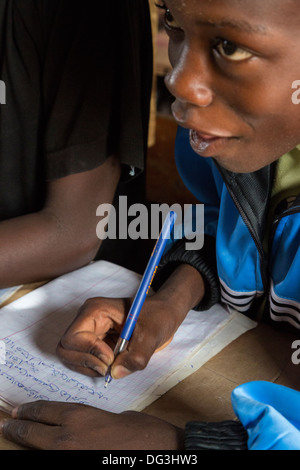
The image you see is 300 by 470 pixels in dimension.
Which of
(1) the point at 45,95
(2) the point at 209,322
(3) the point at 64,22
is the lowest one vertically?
(2) the point at 209,322

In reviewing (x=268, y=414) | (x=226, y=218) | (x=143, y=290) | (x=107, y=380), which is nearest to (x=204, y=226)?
(x=226, y=218)

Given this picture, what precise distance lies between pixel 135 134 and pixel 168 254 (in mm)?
211

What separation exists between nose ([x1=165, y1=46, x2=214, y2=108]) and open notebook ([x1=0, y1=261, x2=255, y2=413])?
13.2 inches

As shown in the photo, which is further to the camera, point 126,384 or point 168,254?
point 168,254

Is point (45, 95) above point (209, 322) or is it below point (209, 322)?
Result: above

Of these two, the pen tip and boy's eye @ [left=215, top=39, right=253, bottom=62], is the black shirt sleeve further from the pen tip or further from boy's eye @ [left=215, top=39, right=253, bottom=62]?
boy's eye @ [left=215, top=39, right=253, bottom=62]

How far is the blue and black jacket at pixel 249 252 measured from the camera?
0.81m

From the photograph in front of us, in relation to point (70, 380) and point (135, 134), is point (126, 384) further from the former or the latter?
point (135, 134)

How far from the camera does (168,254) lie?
3.09 feet

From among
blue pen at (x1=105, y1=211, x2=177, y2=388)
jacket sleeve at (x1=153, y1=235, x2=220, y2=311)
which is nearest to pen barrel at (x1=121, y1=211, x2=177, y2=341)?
blue pen at (x1=105, y1=211, x2=177, y2=388)

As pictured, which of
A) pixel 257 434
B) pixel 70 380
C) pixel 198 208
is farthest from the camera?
pixel 198 208

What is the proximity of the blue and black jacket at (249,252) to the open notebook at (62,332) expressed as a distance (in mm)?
39

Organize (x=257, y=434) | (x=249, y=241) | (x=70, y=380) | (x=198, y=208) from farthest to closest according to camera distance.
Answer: (x=198, y=208)
(x=249, y=241)
(x=70, y=380)
(x=257, y=434)
